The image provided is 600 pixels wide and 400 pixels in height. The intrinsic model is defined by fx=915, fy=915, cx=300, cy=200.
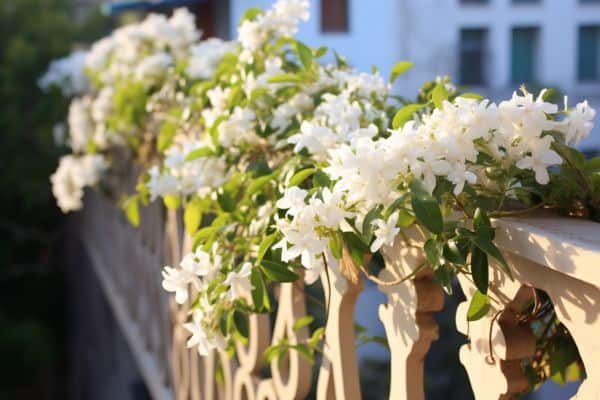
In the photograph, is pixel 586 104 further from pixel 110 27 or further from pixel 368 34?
pixel 368 34

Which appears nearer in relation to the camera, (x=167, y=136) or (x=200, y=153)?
(x=200, y=153)

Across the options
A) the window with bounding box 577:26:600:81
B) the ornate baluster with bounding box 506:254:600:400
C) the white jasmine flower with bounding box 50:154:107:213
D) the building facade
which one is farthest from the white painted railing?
the window with bounding box 577:26:600:81

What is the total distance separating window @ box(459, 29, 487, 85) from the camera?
12727 mm

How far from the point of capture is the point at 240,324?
106cm

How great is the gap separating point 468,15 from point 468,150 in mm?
12385

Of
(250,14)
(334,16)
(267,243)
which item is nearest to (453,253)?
(267,243)

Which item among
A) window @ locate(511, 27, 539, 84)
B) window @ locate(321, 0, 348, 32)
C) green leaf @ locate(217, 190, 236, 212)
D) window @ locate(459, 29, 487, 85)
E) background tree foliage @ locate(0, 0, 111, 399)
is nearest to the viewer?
green leaf @ locate(217, 190, 236, 212)

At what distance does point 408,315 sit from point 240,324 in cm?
24

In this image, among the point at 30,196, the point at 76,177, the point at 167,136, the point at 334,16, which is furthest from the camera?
the point at 334,16

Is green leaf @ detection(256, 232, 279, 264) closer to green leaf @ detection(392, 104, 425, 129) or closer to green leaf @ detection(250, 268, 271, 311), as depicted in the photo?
green leaf @ detection(250, 268, 271, 311)

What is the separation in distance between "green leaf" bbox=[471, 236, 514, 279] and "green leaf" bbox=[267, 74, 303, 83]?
1.86 feet

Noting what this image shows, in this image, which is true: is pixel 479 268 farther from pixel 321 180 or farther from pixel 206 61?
pixel 206 61

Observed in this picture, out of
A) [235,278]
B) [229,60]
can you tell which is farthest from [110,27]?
[235,278]

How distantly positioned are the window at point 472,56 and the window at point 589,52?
139 centimetres
